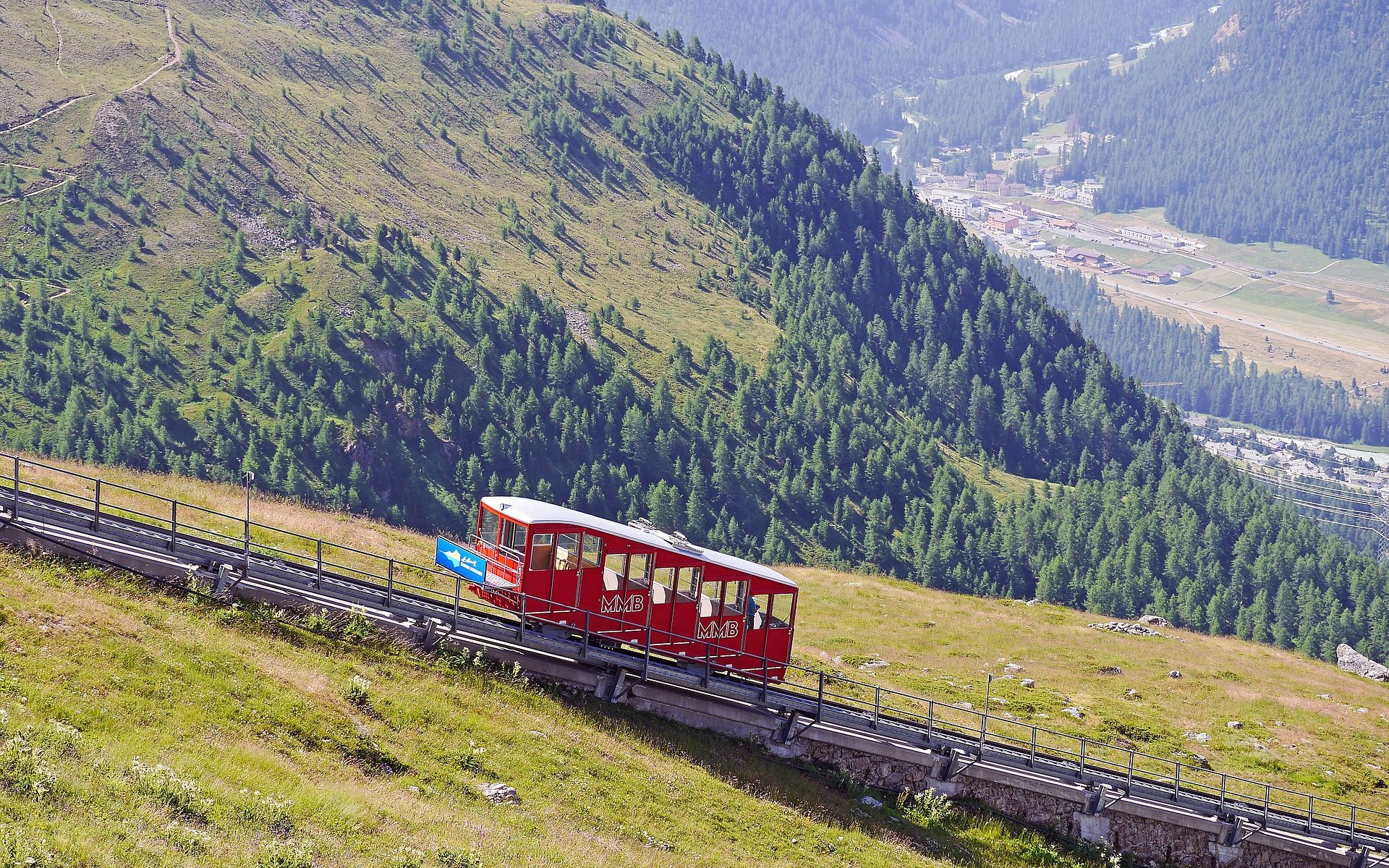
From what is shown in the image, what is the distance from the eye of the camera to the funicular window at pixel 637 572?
40.0 m

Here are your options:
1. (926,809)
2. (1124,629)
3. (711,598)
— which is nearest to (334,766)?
(711,598)

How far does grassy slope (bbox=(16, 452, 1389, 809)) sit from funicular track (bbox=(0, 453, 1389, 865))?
3040mm

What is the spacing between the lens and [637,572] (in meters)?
40.1

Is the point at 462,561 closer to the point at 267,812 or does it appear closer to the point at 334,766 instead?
the point at 334,766

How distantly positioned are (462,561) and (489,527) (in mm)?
1377

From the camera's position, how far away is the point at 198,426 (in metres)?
152

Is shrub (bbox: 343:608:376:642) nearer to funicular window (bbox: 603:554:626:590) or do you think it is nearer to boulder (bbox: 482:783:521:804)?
boulder (bbox: 482:783:521:804)

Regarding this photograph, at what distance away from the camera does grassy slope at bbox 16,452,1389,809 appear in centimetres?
5438

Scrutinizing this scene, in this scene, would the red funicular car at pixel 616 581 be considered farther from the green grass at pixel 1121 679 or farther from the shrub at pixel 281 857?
the green grass at pixel 1121 679

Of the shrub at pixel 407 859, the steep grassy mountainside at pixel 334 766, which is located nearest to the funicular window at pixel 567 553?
the steep grassy mountainside at pixel 334 766

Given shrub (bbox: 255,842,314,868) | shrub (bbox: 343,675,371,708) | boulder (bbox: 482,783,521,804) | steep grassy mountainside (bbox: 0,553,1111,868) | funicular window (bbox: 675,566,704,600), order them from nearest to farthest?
shrub (bbox: 255,842,314,868), steep grassy mountainside (bbox: 0,553,1111,868), boulder (bbox: 482,783,521,804), shrub (bbox: 343,675,371,708), funicular window (bbox: 675,566,704,600)

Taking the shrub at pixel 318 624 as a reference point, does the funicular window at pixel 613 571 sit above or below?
above

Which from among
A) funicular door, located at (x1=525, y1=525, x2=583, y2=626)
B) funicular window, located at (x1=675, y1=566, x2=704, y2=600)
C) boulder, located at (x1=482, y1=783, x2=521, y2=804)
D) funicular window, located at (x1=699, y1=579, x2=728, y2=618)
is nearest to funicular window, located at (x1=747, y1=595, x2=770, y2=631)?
funicular window, located at (x1=699, y1=579, x2=728, y2=618)

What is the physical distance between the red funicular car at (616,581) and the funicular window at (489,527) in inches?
1.7
